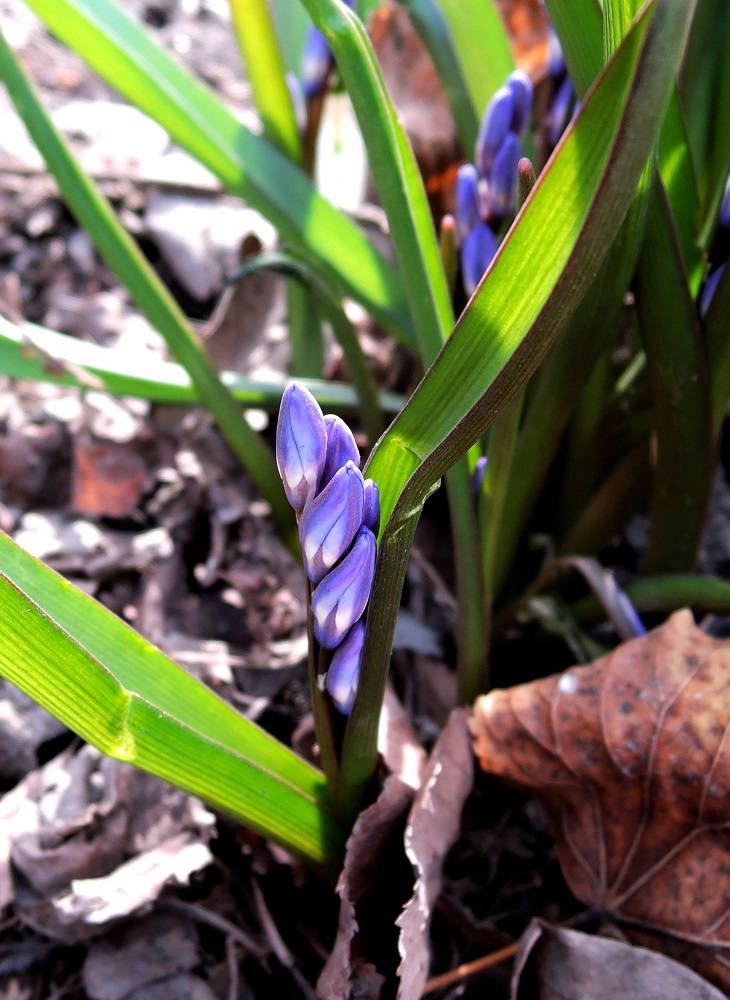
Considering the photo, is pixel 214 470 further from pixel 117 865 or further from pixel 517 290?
pixel 517 290

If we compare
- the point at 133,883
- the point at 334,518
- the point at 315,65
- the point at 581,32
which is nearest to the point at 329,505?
the point at 334,518

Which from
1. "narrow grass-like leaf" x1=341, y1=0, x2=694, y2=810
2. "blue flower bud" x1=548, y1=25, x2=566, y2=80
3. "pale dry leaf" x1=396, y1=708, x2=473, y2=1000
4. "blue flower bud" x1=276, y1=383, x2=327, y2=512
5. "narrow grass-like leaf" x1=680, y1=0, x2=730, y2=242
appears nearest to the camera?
"narrow grass-like leaf" x1=341, y1=0, x2=694, y2=810

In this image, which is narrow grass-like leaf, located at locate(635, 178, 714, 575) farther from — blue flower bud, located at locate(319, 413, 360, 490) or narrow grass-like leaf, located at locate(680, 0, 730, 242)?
blue flower bud, located at locate(319, 413, 360, 490)

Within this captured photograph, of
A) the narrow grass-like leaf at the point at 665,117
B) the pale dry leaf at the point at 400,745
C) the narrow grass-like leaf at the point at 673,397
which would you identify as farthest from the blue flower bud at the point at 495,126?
the pale dry leaf at the point at 400,745

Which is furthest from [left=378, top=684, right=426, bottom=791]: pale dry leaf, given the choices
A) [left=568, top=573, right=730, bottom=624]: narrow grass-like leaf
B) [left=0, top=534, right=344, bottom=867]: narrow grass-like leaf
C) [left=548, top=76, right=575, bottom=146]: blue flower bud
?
[left=548, top=76, right=575, bottom=146]: blue flower bud

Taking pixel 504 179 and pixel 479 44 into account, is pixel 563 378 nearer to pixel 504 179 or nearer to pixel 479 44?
pixel 504 179

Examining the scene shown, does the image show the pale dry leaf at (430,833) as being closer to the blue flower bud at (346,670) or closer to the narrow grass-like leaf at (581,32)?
the blue flower bud at (346,670)
